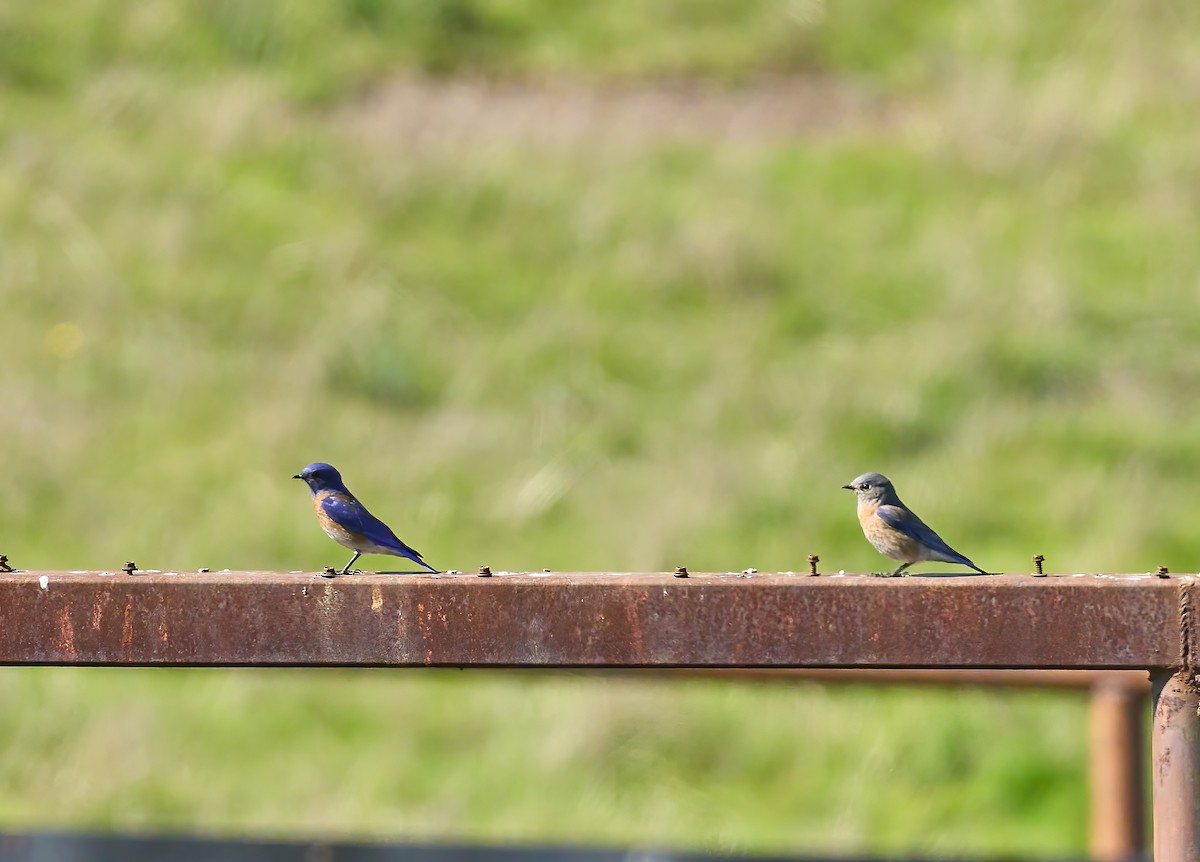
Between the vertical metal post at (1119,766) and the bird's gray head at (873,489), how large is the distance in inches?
109

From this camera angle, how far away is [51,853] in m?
7.58

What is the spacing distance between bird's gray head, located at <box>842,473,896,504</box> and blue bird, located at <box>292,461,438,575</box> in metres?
1.40

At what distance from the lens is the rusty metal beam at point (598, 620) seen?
3.75 m

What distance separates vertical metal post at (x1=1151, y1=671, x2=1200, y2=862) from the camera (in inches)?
148

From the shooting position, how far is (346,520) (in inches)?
200

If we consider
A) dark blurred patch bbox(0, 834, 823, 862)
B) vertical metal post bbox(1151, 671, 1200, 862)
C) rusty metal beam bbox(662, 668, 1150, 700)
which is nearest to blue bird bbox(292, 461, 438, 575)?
vertical metal post bbox(1151, 671, 1200, 862)

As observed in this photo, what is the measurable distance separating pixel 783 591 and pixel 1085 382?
9.84 metres

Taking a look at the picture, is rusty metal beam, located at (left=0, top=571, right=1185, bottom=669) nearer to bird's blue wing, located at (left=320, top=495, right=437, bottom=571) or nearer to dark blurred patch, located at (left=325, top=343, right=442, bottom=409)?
bird's blue wing, located at (left=320, top=495, right=437, bottom=571)

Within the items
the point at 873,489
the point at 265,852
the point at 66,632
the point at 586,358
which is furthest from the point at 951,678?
the point at 586,358

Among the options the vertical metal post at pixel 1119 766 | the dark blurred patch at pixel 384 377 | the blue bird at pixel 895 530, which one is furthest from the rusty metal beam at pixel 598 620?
the dark blurred patch at pixel 384 377

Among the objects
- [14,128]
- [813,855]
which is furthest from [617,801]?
[14,128]

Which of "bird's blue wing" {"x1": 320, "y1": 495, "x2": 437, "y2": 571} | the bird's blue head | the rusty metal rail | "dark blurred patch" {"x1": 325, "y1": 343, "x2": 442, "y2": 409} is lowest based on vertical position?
the rusty metal rail

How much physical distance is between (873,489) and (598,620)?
191cm

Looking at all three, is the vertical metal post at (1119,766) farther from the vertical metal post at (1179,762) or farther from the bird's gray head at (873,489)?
the vertical metal post at (1179,762)
